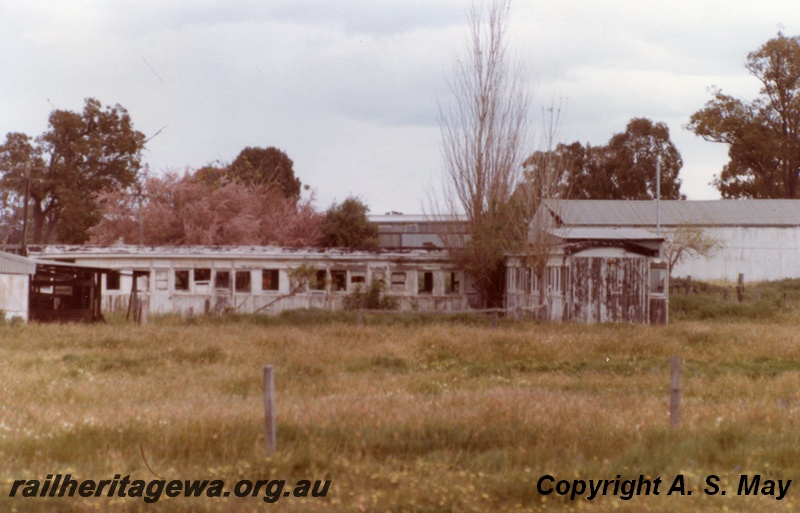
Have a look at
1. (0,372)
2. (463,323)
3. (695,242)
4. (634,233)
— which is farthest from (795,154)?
(0,372)

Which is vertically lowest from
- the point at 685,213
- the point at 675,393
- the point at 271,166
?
the point at 675,393

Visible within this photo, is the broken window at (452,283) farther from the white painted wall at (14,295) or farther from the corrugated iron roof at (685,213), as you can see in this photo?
the white painted wall at (14,295)

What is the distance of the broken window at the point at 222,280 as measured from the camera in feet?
130

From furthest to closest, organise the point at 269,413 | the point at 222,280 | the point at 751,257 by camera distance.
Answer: the point at 751,257 < the point at 222,280 < the point at 269,413

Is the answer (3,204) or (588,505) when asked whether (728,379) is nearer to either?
(588,505)

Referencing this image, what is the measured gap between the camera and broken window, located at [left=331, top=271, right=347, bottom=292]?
40156mm

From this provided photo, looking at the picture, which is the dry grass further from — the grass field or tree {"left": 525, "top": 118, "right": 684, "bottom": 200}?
tree {"left": 525, "top": 118, "right": 684, "bottom": 200}

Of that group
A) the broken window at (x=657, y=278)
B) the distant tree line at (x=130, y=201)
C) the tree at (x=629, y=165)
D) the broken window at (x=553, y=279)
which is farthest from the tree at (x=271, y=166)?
the broken window at (x=657, y=278)

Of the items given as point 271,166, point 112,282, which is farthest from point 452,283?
point 271,166

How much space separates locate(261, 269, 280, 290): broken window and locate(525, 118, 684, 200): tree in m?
38.6

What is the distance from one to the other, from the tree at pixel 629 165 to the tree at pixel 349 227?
2223 cm

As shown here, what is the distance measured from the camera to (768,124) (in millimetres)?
70438

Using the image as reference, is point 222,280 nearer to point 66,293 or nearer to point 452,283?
point 66,293

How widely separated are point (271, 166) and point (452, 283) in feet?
123
